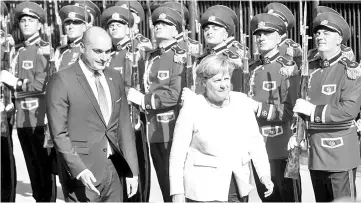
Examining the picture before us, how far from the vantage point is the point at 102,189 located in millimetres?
7656

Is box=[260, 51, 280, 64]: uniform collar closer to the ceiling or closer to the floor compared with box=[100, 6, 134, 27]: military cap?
closer to the floor

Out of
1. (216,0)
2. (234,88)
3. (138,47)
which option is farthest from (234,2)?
(234,88)

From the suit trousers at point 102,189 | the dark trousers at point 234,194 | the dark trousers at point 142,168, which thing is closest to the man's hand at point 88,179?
the suit trousers at point 102,189

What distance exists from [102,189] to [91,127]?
40 cm

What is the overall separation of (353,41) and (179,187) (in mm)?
5667

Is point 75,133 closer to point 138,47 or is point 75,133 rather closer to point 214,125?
point 214,125

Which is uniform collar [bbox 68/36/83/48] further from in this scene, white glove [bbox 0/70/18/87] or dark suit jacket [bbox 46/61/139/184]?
dark suit jacket [bbox 46/61/139/184]

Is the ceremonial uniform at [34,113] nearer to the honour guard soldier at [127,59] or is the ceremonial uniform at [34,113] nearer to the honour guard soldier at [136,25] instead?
the honour guard soldier at [127,59]

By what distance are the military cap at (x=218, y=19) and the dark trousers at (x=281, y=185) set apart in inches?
47.6

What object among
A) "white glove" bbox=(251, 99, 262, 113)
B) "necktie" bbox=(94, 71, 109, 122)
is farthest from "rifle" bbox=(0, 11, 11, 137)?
"necktie" bbox=(94, 71, 109, 122)

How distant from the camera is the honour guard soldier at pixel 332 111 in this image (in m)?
8.41

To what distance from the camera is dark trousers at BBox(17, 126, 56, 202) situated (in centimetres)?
1041

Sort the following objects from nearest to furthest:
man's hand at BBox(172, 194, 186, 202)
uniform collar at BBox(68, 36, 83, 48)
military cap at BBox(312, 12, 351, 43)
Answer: man's hand at BBox(172, 194, 186, 202), military cap at BBox(312, 12, 351, 43), uniform collar at BBox(68, 36, 83, 48)

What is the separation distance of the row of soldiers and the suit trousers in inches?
28.9
